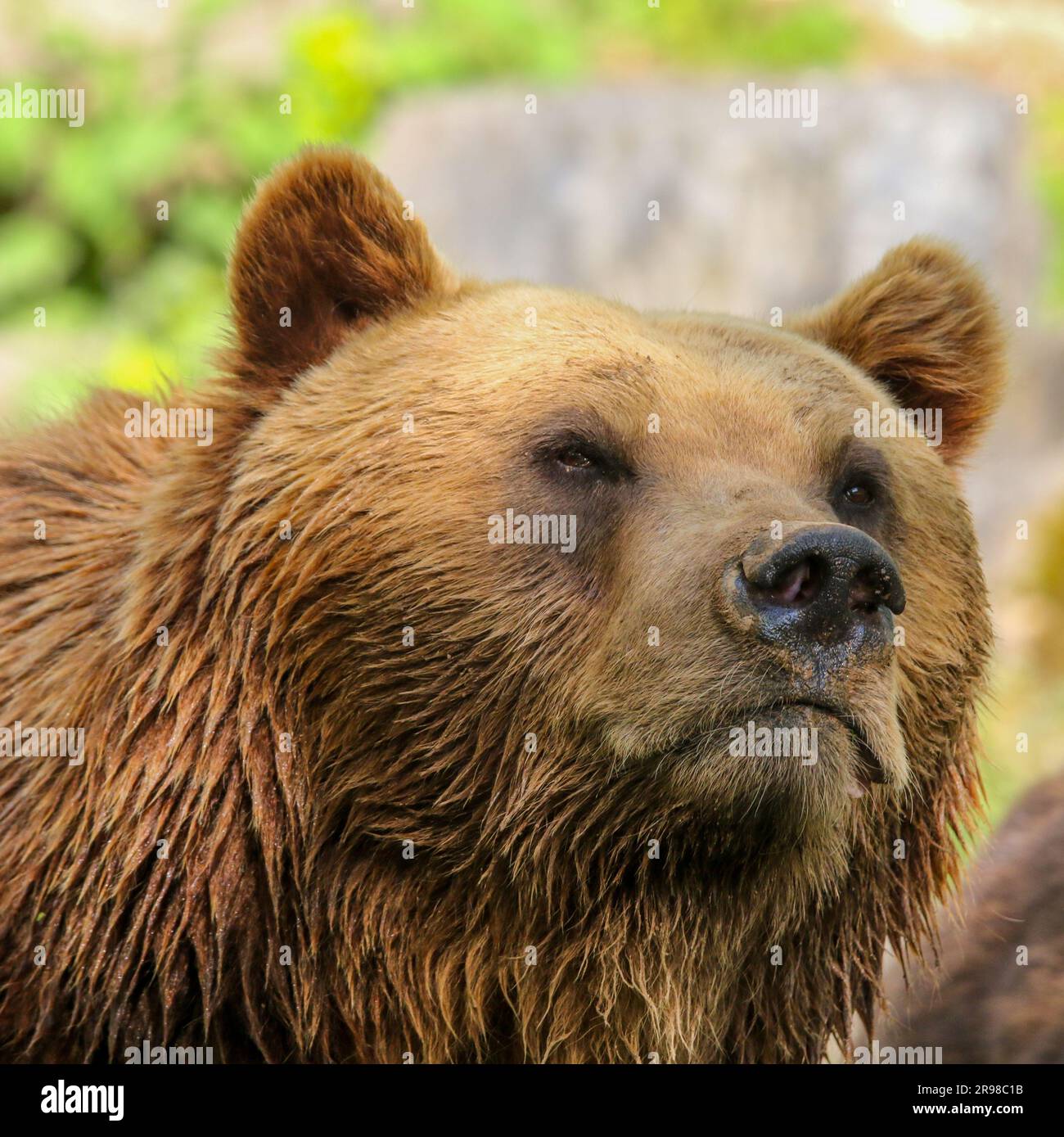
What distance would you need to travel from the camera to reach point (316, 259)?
15.9ft

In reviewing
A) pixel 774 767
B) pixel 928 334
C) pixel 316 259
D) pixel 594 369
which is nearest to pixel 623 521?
pixel 594 369

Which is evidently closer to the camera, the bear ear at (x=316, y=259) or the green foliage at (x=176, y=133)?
the bear ear at (x=316, y=259)

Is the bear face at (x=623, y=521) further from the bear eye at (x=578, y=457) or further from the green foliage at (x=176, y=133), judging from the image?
the green foliage at (x=176, y=133)

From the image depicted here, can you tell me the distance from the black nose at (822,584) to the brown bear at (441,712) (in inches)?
3.5

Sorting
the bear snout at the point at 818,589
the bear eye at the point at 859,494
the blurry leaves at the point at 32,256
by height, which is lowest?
the bear snout at the point at 818,589

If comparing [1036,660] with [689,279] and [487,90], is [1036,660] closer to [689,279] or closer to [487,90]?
[689,279]

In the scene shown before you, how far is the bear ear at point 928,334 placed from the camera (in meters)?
5.38

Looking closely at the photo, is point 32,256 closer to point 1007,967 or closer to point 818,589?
point 1007,967

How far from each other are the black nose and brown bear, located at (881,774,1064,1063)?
2.44 m

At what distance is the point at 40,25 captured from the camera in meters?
18.5

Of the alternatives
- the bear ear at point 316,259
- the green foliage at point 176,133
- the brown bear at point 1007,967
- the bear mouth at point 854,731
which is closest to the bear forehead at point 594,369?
the bear ear at point 316,259

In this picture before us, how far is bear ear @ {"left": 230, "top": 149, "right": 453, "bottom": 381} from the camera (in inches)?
188

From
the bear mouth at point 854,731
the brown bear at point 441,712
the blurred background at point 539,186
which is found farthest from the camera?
the blurred background at point 539,186
